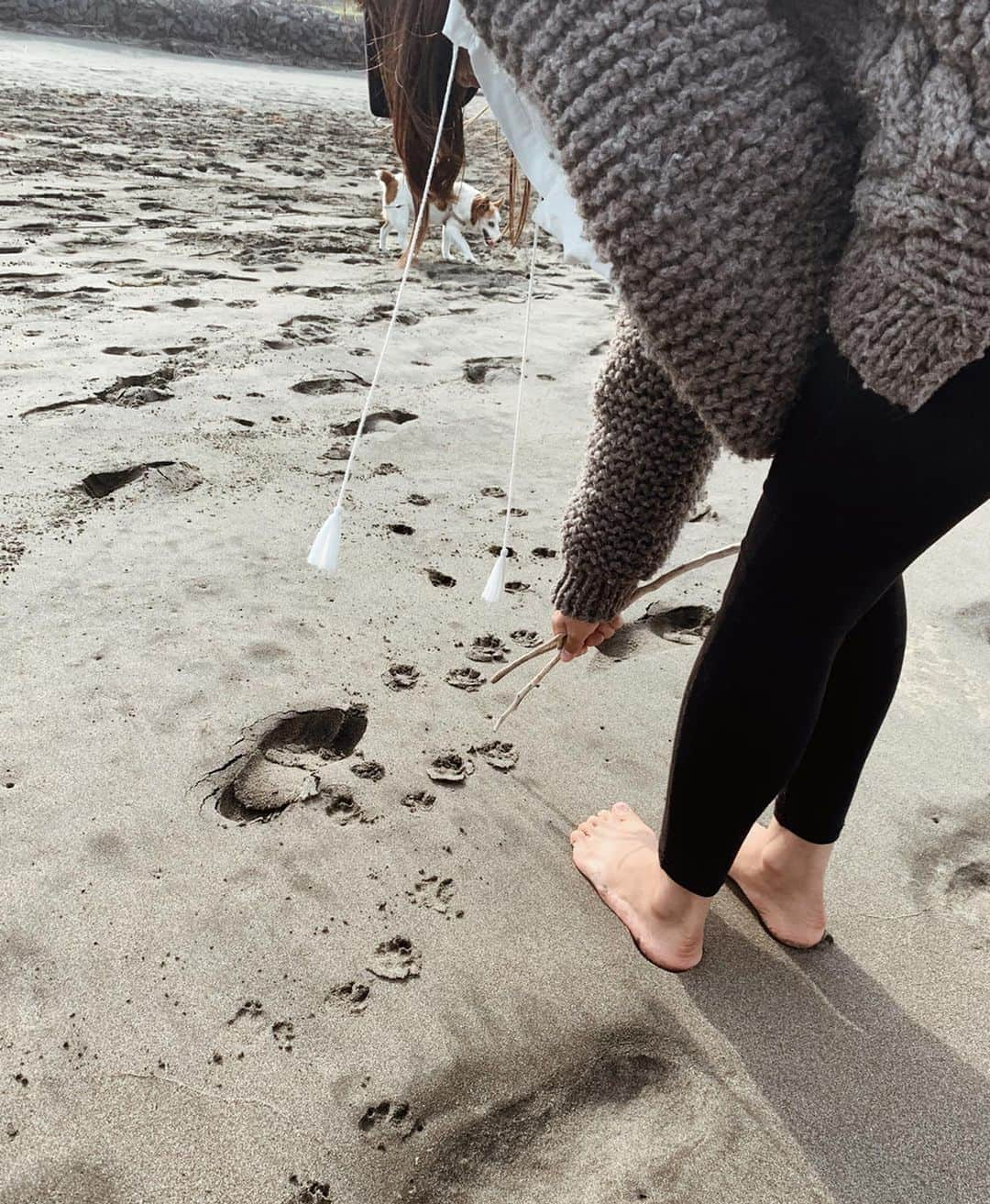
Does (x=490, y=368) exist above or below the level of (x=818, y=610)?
below

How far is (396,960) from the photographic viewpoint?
140 cm

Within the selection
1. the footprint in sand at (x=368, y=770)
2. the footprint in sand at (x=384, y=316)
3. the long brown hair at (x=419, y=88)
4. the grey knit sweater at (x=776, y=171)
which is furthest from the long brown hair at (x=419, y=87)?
the footprint in sand at (x=384, y=316)

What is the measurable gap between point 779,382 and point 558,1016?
88 cm

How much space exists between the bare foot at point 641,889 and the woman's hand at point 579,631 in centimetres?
31

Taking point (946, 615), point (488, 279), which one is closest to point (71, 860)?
point (946, 615)

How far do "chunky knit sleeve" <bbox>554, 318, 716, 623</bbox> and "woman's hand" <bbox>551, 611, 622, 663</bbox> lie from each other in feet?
0.13

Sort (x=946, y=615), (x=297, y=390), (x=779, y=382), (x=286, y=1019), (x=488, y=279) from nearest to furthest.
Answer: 1. (x=779, y=382)
2. (x=286, y=1019)
3. (x=946, y=615)
4. (x=297, y=390)
5. (x=488, y=279)

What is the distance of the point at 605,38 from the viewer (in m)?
0.86

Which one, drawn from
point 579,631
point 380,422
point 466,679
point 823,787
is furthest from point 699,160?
point 380,422

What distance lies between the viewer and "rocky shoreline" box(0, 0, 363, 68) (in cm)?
1669

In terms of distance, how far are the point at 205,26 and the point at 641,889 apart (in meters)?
A: 20.8

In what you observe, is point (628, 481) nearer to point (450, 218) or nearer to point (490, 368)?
point (490, 368)

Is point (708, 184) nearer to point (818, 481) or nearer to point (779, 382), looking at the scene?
point (779, 382)

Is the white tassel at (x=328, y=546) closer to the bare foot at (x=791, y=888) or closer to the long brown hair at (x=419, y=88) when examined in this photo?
the long brown hair at (x=419, y=88)
